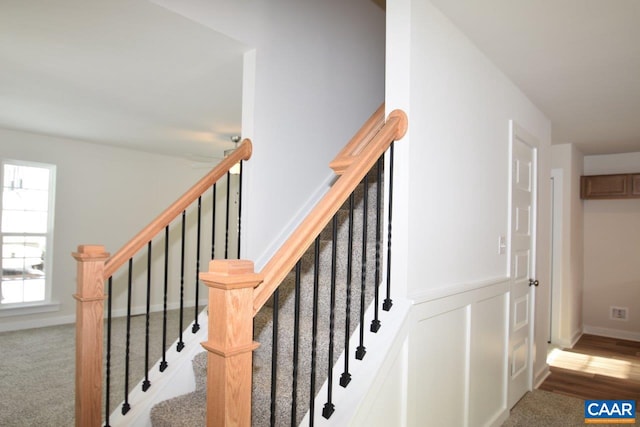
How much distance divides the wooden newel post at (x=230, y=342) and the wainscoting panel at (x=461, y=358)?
2.90 feet

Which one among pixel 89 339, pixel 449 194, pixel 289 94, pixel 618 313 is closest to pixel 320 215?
pixel 449 194

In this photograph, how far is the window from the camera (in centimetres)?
519

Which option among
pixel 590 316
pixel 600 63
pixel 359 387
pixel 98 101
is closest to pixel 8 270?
pixel 98 101

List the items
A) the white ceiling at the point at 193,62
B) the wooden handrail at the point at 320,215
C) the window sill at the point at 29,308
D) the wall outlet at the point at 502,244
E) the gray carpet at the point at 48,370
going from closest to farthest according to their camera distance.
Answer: the wooden handrail at the point at 320,215 → the white ceiling at the point at 193,62 → the wall outlet at the point at 502,244 → the gray carpet at the point at 48,370 → the window sill at the point at 29,308

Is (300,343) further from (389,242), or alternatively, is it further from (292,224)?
(292,224)

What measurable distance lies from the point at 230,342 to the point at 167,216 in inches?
51.0

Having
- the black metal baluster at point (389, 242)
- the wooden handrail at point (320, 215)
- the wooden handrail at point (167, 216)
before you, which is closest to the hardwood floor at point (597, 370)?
the black metal baluster at point (389, 242)

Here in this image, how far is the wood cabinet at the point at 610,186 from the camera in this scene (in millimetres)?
5194

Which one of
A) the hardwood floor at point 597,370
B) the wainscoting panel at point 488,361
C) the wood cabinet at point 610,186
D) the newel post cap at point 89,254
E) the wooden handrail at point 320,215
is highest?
the wood cabinet at point 610,186

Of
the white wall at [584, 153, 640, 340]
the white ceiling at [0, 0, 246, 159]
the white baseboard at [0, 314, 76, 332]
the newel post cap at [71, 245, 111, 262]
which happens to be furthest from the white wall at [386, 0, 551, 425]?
the white baseboard at [0, 314, 76, 332]

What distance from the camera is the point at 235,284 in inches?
45.6

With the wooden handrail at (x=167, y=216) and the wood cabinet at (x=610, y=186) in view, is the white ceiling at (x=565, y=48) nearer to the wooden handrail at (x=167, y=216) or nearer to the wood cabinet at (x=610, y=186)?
the wooden handrail at (x=167, y=216)

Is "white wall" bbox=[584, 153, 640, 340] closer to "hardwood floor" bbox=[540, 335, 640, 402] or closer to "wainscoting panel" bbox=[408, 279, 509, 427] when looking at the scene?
"hardwood floor" bbox=[540, 335, 640, 402]

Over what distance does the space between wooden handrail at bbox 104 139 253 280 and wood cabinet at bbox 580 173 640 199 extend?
4888 millimetres
